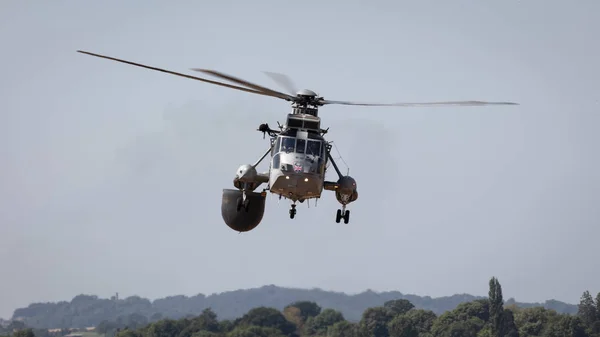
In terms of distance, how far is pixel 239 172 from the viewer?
190 ft

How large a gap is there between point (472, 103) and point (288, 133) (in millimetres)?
9387

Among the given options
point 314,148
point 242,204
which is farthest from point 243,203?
point 314,148

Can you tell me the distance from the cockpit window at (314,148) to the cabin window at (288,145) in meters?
0.73

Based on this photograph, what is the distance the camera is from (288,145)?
5578cm

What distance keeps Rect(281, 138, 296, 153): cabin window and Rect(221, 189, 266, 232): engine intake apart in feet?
23.9

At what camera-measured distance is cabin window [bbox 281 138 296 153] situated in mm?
55656

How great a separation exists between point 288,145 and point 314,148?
129 centimetres

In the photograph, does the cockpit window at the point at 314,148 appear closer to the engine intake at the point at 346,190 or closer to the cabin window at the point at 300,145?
the cabin window at the point at 300,145

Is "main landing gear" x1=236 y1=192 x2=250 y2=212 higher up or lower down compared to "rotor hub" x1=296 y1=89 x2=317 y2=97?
lower down

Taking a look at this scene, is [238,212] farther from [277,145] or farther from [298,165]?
[298,165]

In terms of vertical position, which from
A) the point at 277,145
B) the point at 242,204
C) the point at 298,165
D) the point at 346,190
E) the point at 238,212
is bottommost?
the point at 242,204

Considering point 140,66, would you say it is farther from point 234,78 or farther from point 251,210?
point 251,210

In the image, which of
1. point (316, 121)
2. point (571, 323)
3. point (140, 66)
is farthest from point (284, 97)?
point (571, 323)

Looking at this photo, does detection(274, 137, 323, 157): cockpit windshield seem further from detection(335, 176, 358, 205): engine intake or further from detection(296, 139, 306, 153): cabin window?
detection(335, 176, 358, 205): engine intake
